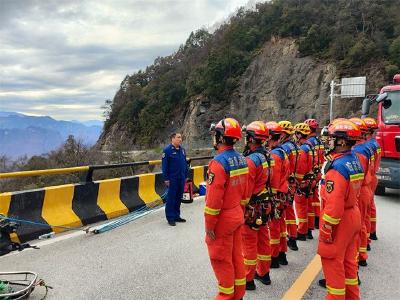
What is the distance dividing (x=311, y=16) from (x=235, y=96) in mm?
13755

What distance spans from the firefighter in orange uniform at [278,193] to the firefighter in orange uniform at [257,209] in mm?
263

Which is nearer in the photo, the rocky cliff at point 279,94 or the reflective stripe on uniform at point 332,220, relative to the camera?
the reflective stripe on uniform at point 332,220

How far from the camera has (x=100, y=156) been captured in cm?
3606

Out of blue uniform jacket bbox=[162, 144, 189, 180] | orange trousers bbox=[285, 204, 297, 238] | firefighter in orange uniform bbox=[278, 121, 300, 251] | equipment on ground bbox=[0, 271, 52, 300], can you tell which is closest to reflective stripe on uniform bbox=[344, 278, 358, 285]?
firefighter in orange uniform bbox=[278, 121, 300, 251]

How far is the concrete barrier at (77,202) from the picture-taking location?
6.75m

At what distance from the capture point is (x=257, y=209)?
499 centimetres

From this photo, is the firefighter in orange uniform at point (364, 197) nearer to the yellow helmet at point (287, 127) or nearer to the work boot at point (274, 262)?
the yellow helmet at point (287, 127)

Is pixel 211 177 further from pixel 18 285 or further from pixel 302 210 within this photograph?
pixel 302 210

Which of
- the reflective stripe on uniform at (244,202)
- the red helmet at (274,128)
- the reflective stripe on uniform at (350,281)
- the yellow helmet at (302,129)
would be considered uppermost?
the red helmet at (274,128)

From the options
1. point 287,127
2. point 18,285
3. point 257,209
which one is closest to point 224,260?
point 257,209

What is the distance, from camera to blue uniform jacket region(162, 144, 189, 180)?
8102 mm

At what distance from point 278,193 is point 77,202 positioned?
4073mm

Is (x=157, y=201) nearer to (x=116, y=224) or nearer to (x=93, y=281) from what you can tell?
(x=116, y=224)

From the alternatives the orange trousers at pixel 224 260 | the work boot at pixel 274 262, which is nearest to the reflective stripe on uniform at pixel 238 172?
the orange trousers at pixel 224 260
